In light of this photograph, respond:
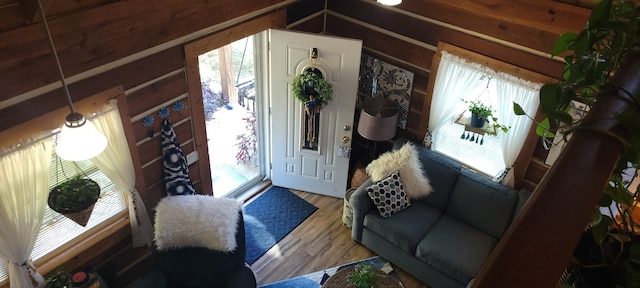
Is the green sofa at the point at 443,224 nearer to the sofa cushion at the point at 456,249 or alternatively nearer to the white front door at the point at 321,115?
the sofa cushion at the point at 456,249

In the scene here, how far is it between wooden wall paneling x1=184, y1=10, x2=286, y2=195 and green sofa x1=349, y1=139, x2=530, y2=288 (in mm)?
1523

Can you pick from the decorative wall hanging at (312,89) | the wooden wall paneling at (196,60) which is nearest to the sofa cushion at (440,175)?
the decorative wall hanging at (312,89)

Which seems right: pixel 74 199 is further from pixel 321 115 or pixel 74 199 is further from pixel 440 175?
pixel 440 175

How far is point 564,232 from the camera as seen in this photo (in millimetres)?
451

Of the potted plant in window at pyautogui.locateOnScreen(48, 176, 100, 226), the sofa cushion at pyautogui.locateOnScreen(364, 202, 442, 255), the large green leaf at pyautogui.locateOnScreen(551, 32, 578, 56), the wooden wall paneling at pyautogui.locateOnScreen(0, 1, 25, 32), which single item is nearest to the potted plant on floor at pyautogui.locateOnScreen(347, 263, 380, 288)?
the sofa cushion at pyautogui.locateOnScreen(364, 202, 442, 255)

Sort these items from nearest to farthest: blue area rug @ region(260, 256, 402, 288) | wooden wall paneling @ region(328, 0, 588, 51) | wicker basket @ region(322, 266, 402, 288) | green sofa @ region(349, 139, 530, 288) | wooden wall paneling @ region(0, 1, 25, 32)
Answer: wooden wall paneling @ region(0, 1, 25, 32), wooden wall paneling @ region(328, 0, 588, 51), wicker basket @ region(322, 266, 402, 288), green sofa @ region(349, 139, 530, 288), blue area rug @ region(260, 256, 402, 288)

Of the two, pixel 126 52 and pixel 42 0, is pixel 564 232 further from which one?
pixel 126 52

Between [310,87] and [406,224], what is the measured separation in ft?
5.49

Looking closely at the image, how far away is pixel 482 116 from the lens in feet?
15.1

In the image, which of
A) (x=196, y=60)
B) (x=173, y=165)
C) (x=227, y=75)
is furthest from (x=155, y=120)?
(x=227, y=75)

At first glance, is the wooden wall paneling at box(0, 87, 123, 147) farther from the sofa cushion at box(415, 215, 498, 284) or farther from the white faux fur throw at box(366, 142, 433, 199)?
the sofa cushion at box(415, 215, 498, 284)

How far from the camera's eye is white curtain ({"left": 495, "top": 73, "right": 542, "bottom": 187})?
4.13 m

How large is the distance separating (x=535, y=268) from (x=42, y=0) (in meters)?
3.06

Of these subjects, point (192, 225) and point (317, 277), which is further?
point (317, 277)
